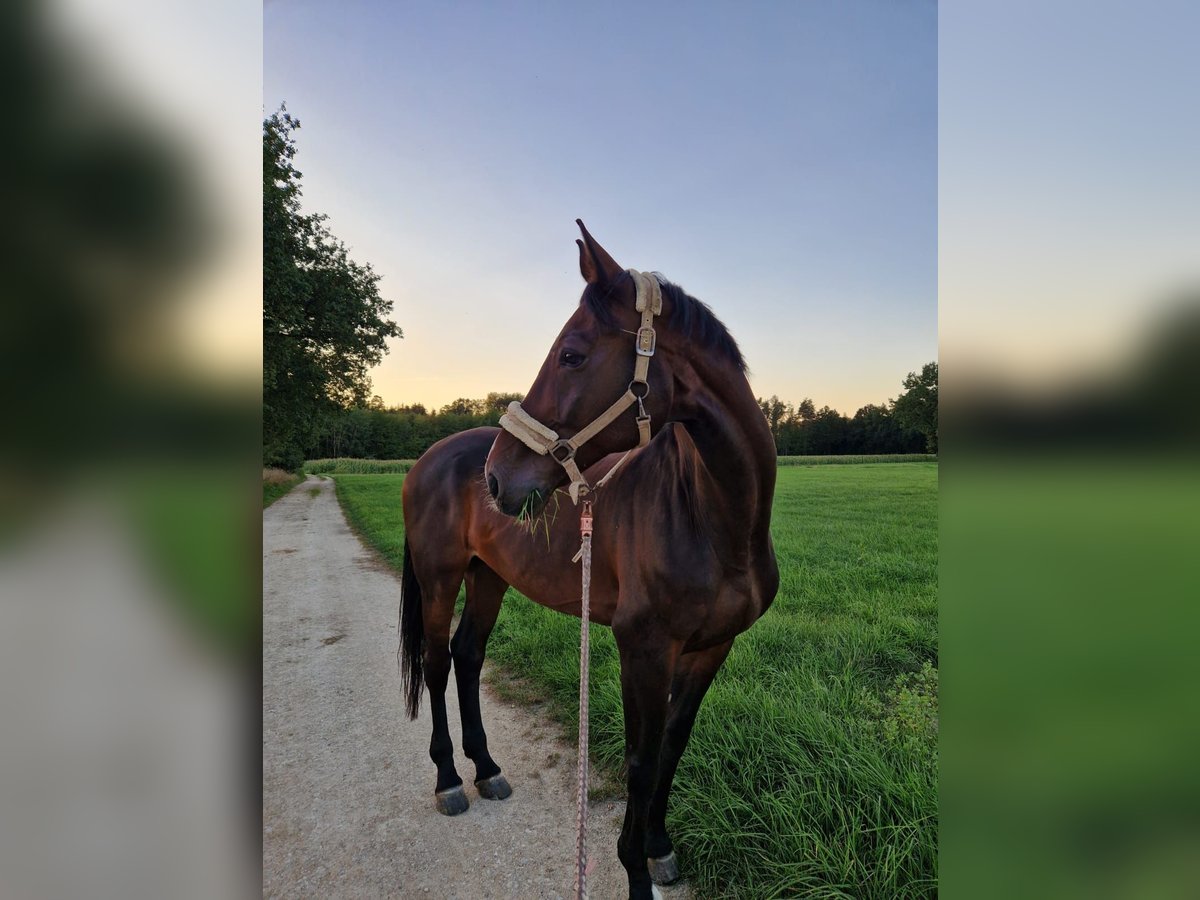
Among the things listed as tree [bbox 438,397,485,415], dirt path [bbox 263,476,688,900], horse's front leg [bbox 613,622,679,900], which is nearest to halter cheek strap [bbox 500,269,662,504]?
horse's front leg [bbox 613,622,679,900]

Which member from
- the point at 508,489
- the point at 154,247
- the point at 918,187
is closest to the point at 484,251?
the point at 508,489

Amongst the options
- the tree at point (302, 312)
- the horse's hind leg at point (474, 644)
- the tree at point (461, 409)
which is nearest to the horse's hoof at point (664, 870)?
the horse's hind leg at point (474, 644)

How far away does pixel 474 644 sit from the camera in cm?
366

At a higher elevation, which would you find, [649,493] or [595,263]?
[595,263]

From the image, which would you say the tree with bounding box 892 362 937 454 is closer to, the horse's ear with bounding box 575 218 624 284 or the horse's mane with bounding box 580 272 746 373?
the horse's mane with bounding box 580 272 746 373

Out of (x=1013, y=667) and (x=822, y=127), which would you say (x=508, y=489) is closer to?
(x=1013, y=667)

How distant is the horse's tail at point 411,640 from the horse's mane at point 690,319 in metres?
2.66

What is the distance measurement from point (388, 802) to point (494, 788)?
2.19ft

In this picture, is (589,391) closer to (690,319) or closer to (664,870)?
(690,319)

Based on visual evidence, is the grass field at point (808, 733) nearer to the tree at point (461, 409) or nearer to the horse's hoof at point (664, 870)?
the horse's hoof at point (664, 870)

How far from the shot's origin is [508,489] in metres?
2.02

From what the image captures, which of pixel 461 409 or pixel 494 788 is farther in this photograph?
pixel 461 409

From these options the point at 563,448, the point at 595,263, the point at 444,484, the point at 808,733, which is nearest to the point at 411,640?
the point at 444,484

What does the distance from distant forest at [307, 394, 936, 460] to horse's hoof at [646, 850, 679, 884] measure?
2.23m
